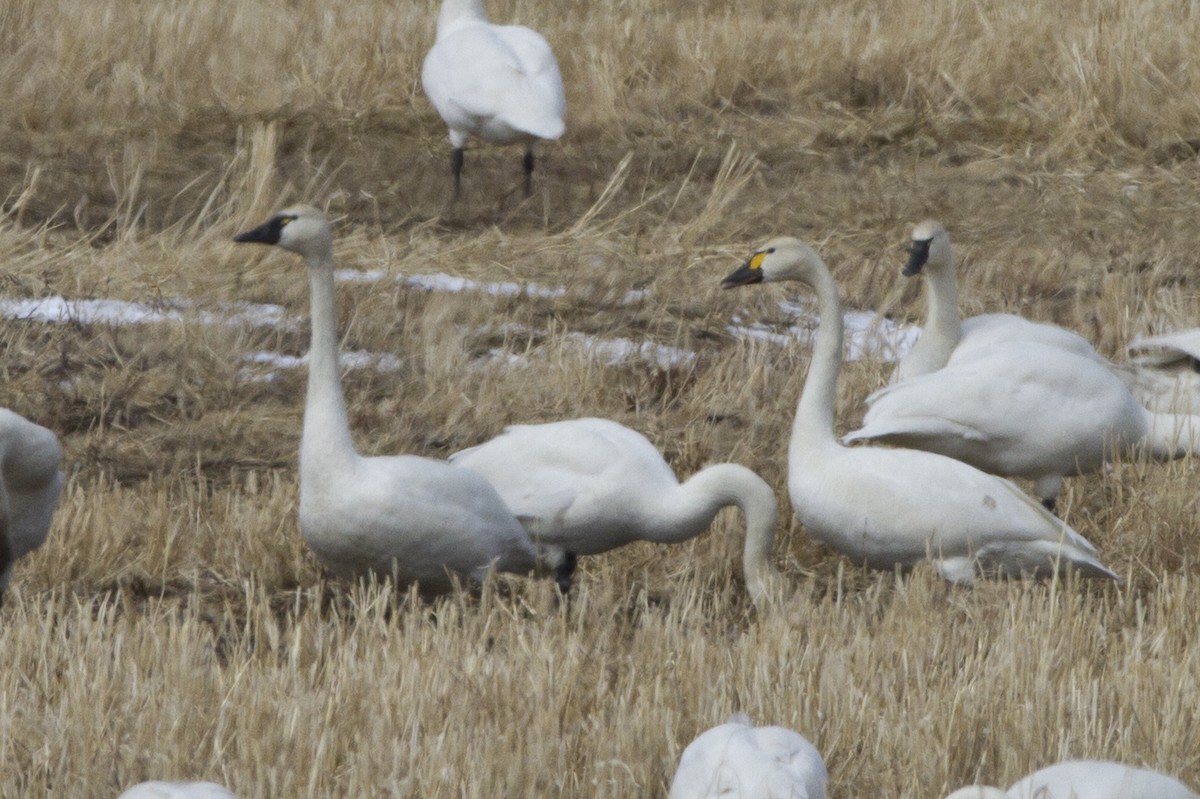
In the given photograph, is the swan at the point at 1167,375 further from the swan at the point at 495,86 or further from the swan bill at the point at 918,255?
the swan at the point at 495,86

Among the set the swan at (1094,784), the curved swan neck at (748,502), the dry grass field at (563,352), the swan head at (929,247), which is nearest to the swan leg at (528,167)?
the dry grass field at (563,352)

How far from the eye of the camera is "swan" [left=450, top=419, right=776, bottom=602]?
496 cm

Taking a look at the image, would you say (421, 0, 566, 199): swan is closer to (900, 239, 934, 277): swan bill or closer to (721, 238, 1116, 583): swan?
(900, 239, 934, 277): swan bill

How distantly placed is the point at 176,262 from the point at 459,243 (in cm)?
142

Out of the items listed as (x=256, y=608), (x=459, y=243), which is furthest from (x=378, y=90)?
(x=256, y=608)

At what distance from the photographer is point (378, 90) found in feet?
36.0

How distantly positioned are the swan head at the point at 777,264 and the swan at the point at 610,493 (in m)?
0.59

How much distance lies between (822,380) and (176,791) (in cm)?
291

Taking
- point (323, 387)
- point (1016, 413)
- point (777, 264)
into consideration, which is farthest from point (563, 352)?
point (323, 387)

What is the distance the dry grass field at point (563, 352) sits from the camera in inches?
138

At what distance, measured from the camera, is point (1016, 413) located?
5477mm

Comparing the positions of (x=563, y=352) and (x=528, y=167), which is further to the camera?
(x=528, y=167)

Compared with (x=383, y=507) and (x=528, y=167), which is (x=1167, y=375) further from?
(x=528, y=167)

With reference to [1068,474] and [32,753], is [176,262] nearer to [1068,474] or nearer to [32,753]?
[1068,474]
